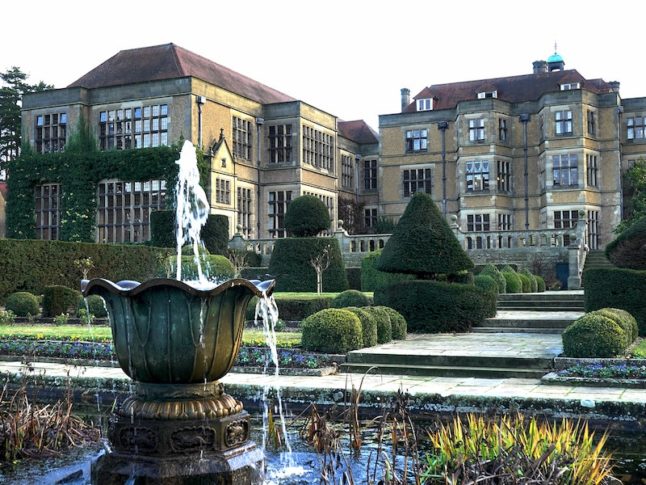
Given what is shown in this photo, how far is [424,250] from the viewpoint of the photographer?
1609 cm

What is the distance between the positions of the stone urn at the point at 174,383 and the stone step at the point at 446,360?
608cm

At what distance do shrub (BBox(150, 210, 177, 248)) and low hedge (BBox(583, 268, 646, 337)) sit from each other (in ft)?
66.2

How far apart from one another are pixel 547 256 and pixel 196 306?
1035 inches

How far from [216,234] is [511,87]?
22016 mm

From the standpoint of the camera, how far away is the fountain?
16.7 ft

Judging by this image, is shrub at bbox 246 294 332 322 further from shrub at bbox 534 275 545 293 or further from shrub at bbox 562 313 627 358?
shrub at bbox 534 275 545 293

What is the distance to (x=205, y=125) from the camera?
32938mm

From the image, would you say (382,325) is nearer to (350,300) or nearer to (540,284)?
(350,300)

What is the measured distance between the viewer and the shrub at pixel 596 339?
34.8 ft

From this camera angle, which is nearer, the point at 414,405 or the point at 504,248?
the point at 414,405

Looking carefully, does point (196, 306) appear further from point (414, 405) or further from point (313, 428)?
point (414, 405)

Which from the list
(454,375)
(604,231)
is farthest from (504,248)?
(454,375)

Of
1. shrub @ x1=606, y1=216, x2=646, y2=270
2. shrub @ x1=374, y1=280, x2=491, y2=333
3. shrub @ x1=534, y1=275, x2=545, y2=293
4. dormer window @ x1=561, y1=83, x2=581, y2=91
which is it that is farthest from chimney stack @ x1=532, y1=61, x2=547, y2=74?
shrub @ x1=374, y1=280, x2=491, y2=333

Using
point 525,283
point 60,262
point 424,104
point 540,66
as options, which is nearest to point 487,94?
point 424,104
